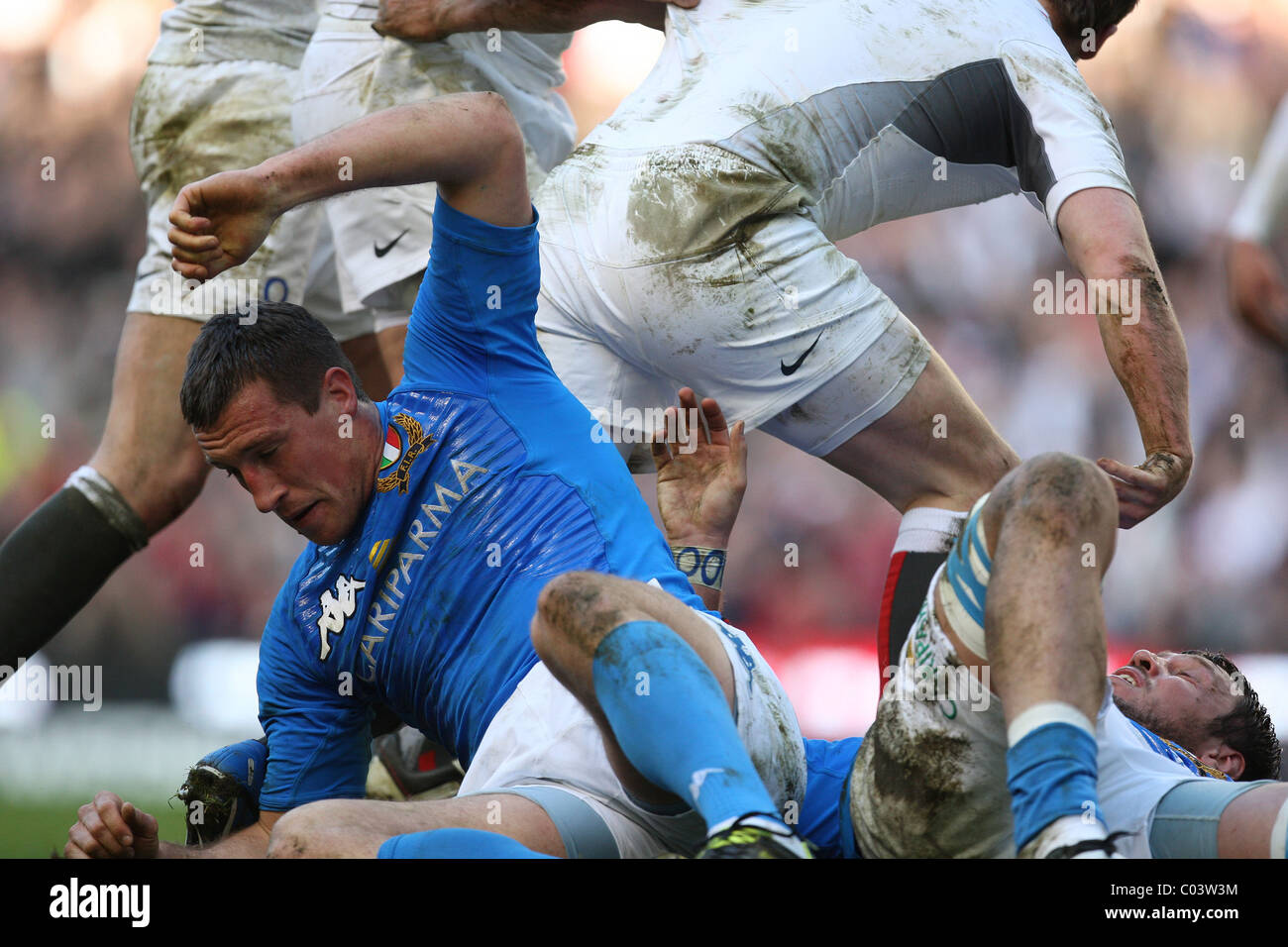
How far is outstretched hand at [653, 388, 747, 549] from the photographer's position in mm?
2770

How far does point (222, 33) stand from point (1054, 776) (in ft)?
9.20

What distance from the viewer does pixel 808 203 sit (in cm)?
266

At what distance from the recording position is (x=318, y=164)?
6.79 feet

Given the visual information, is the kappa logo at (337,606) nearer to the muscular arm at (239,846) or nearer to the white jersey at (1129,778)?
the muscular arm at (239,846)

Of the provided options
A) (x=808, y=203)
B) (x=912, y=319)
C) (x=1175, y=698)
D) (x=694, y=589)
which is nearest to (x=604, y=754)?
(x=694, y=589)

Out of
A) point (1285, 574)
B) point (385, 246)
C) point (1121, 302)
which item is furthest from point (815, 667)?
point (1121, 302)

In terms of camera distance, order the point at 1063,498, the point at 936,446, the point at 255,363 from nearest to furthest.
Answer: the point at 1063,498
the point at 255,363
the point at 936,446

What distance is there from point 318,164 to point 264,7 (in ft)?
5.71

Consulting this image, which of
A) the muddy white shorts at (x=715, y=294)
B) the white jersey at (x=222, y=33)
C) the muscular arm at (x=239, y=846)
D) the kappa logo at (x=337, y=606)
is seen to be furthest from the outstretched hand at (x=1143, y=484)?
the white jersey at (x=222, y=33)

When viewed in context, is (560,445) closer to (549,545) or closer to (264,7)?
(549,545)

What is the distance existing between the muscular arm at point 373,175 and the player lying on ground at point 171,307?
110 centimetres
